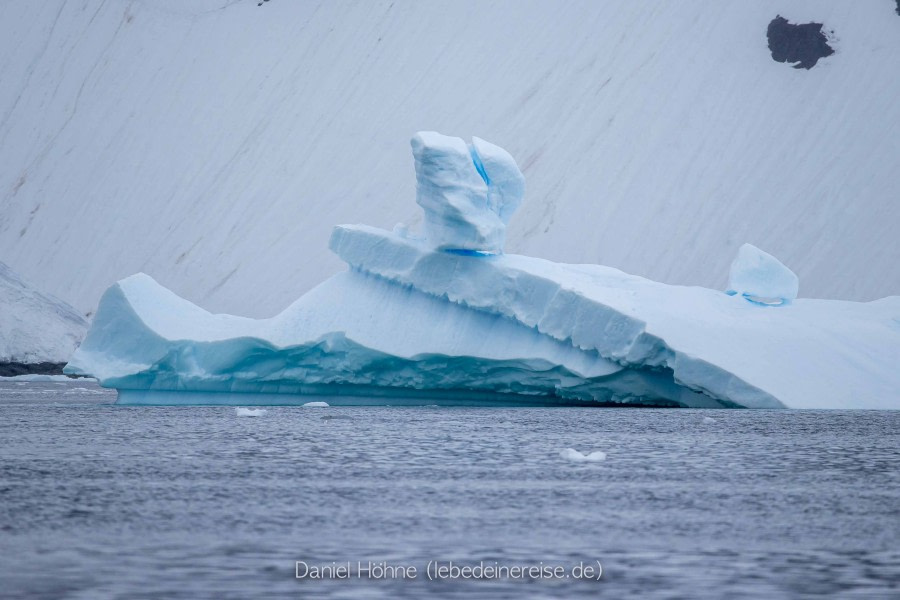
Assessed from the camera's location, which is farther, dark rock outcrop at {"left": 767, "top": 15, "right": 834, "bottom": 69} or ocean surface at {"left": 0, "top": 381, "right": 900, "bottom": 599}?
dark rock outcrop at {"left": 767, "top": 15, "right": 834, "bottom": 69}

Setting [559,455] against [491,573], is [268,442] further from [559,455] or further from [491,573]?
[491,573]

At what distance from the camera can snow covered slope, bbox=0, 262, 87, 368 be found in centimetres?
1919

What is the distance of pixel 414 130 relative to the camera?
109 feet

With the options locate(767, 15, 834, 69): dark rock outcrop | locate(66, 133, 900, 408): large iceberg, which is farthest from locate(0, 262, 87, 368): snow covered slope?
locate(767, 15, 834, 69): dark rock outcrop

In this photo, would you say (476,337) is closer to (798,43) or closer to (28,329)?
(28,329)

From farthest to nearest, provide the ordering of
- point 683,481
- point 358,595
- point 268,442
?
point 268,442 < point 683,481 < point 358,595

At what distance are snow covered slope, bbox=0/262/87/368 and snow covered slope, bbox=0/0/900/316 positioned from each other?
9767 mm

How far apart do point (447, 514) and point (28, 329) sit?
16432 mm

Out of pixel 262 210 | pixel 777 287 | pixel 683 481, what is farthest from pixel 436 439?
pixel 262 210

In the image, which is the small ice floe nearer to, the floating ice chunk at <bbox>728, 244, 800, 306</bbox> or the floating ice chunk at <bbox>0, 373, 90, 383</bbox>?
the floating ice chunk at <bbox>728, 244, 800, 306</bbox>

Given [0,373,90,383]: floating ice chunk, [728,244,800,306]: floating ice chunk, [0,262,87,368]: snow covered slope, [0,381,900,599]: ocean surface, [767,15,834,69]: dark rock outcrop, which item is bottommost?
[0,373,90,383]: floating ice chunk

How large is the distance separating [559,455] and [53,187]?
1214 inches

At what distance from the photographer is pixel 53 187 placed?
3475 cm

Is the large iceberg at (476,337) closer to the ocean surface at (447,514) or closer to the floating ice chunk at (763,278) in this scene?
the floating ice chunk at (763,278)
